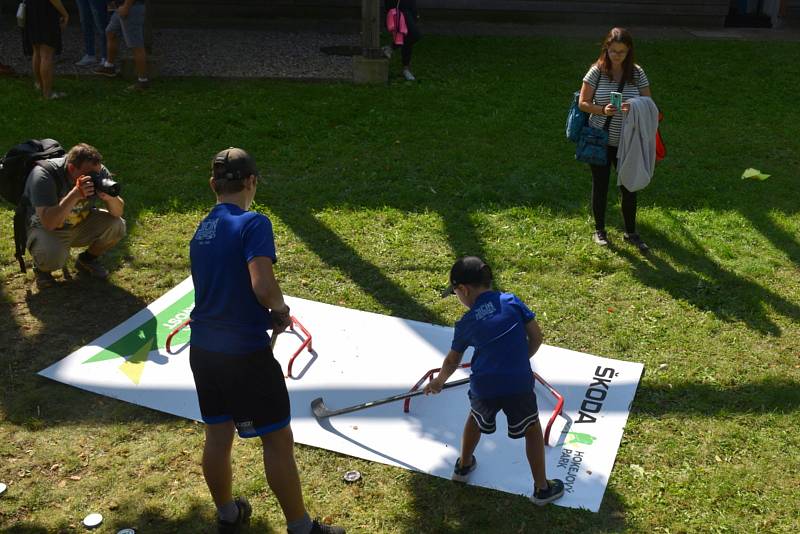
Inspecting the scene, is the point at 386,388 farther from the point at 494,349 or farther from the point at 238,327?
the point at 238,327

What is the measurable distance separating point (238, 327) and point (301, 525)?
0.94m

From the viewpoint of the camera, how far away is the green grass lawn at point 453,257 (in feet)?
13.5

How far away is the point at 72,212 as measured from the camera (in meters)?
5.78

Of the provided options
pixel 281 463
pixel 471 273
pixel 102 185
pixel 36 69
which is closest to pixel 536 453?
pixel 471 273

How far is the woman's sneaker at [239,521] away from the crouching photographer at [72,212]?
7.81ft

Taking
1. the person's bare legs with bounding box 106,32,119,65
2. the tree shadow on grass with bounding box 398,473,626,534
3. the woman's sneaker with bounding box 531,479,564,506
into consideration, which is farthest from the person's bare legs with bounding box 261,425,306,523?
the person's bare legs with bounding box 106,32,119,65

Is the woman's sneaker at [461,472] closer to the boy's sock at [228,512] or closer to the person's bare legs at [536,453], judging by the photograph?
the person's bare legs at [536,453]

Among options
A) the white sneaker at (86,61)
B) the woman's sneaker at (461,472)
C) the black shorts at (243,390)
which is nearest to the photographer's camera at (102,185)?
Answer: the black shorts at (243,390)

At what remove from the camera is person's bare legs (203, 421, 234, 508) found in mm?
3529

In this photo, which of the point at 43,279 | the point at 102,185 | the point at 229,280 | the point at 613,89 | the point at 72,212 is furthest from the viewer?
the point at 613,89

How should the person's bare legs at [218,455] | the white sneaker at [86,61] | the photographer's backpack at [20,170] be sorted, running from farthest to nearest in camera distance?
the white sneaker at [86,61]
the photographer's backpack at [20,170]
the person's bare legs at [218,455]

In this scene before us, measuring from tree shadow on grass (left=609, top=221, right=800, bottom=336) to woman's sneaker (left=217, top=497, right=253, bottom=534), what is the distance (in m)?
3.44

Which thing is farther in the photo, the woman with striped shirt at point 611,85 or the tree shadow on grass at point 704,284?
the woman with striped shirt at point 611,85

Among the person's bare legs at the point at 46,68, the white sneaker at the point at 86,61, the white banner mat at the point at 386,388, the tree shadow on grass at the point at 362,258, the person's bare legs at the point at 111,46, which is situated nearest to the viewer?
the white banner mat at the point at 386,388
